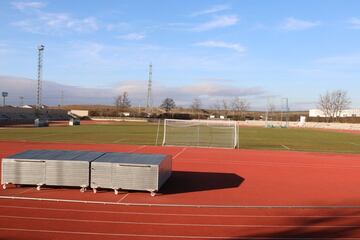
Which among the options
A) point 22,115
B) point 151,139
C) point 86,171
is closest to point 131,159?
point 86,171

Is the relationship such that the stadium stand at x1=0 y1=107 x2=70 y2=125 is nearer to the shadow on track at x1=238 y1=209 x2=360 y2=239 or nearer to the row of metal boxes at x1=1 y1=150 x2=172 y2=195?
the row of metal boxes at x1=1 y1=150 x2=172 y2=195

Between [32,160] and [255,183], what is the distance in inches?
319

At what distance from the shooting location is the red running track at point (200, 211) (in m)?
9.80

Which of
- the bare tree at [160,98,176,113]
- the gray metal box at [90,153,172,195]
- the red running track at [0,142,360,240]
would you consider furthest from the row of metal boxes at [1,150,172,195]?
the bare tree at [160,98,176,113]

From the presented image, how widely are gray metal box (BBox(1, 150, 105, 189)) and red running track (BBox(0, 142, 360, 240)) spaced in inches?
12.1

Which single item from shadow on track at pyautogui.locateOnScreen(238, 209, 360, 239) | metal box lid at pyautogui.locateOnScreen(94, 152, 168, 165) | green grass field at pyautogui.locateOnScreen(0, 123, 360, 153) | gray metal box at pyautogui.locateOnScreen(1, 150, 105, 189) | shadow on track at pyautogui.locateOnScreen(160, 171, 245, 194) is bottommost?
green grass field at pyautogui.locateOnScreen(0, 123, 360, 153)

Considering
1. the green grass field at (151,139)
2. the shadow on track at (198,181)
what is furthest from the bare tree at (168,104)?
the shadow on track at (198,181)

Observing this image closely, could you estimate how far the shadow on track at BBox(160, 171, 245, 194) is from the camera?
1575cm

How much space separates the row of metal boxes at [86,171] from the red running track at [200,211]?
307 mm

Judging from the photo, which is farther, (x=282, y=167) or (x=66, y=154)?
(x=282, y=167)

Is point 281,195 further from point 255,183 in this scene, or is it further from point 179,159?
point 179,159

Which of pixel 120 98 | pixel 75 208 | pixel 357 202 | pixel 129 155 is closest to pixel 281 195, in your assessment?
pixel 357 202

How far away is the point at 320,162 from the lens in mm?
26422

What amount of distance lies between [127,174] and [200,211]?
2.82 metres
